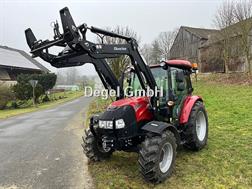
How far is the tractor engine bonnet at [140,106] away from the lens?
5305 mm

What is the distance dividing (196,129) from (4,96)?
24.1 meters

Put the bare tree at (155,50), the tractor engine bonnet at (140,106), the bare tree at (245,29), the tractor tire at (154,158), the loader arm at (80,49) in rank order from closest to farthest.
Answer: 1. the loader arm at (80,49)
2. the tractor tire at (154,158)
3. the tractor engine bonnet at (140,106)
4. the bare tree at (245,29)
5. the bare tree at (155,50)

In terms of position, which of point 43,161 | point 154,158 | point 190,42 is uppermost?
point 190,42

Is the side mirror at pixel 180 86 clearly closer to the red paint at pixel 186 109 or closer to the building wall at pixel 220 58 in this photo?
the red paint at pixel 186 109

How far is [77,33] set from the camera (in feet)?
14.6

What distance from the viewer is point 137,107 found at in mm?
5359

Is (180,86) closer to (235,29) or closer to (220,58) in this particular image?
(235,29)

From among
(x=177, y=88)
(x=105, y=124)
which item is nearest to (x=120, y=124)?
(x=105, y=124)

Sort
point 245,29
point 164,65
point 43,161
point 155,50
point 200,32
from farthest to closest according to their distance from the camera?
point 155,50 → point 200,32 → point 245,29 → point 43,161 → point 164,65

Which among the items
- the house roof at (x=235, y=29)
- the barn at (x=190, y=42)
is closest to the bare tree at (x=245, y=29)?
the house roof at (x=235, y=29)

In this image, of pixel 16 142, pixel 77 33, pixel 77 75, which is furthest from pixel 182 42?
pixel 77 75

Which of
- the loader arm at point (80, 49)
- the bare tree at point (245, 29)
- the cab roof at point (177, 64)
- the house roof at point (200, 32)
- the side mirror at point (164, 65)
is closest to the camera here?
the loader arm at point (80, 49)

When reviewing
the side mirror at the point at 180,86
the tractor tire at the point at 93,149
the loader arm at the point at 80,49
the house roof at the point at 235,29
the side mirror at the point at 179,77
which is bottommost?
the tractor tire at the point at 93,149

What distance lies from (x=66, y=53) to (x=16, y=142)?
5.65 m
